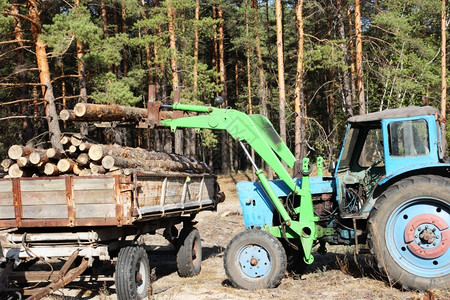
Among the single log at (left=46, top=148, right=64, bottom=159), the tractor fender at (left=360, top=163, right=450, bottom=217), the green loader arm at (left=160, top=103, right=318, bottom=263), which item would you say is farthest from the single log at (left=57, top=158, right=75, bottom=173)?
the tractor fender at (left=360, top=163, right=450, bottom=217)

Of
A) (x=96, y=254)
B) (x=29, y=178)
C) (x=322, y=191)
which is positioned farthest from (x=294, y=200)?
(x=29, y=178)

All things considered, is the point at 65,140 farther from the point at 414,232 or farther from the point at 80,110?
Result: the point at 414,232

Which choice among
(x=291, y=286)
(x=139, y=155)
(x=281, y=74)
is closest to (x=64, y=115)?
(x=139, y=155)

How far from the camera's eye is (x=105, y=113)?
8461 millimetres

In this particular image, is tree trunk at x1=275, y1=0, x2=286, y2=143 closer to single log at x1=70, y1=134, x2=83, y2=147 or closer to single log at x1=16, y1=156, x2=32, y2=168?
single log at x1=70, y1=134, x2=83, y2=147

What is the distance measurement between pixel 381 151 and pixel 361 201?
0.93 meters

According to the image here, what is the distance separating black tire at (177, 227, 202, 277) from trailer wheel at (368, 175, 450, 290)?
406 cm

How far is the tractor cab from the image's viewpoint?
7137 millimetres

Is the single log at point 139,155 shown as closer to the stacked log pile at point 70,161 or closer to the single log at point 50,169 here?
the stacked log pile at point 70,161

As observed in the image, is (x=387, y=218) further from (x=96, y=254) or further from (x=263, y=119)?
→ (x=96, y=254)

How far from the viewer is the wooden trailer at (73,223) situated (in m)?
6.85

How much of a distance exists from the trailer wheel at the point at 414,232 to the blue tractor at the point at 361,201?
0.01m

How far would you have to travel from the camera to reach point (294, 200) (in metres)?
8.33

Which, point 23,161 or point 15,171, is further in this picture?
point 15,171
